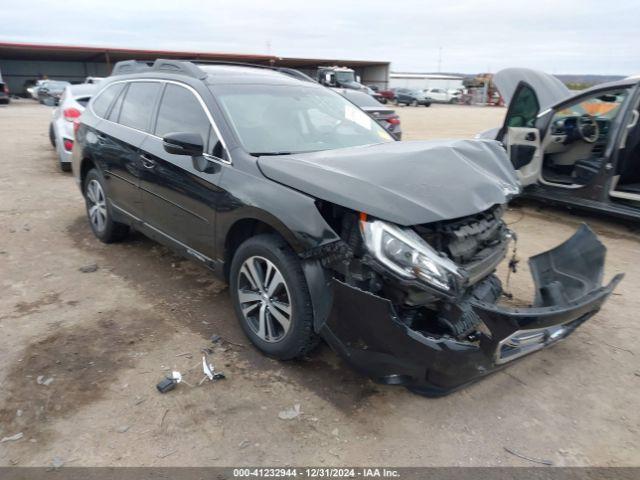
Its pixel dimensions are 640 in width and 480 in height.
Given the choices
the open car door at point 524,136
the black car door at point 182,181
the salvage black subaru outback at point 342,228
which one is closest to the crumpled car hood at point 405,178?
Result: the salvage black subaru outback at point 342,228

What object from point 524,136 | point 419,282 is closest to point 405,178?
point 419,282

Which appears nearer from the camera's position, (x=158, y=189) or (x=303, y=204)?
(x=303, y=204)

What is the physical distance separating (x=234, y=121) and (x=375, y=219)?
1484 mm

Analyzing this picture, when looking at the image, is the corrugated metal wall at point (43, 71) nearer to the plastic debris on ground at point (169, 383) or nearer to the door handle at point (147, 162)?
the door handle at point (147, 162)

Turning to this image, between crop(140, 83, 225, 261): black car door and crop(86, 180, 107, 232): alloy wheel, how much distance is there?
1.21 meters

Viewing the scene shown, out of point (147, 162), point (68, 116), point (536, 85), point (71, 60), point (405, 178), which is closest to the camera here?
point (405, 178)

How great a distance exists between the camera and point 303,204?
9.14 feet

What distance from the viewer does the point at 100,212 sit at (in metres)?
5.36

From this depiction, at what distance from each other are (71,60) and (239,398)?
50.9 meters

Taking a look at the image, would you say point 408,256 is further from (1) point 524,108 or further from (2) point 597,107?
(2) point 597,107

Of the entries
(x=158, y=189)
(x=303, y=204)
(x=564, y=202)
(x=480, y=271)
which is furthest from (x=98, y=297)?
(x=564, y=202)

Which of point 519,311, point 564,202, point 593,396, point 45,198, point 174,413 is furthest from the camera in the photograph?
point 45,198

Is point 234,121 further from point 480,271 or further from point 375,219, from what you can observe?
point 480,271

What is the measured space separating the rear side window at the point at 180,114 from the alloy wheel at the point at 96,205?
59.9 inches
